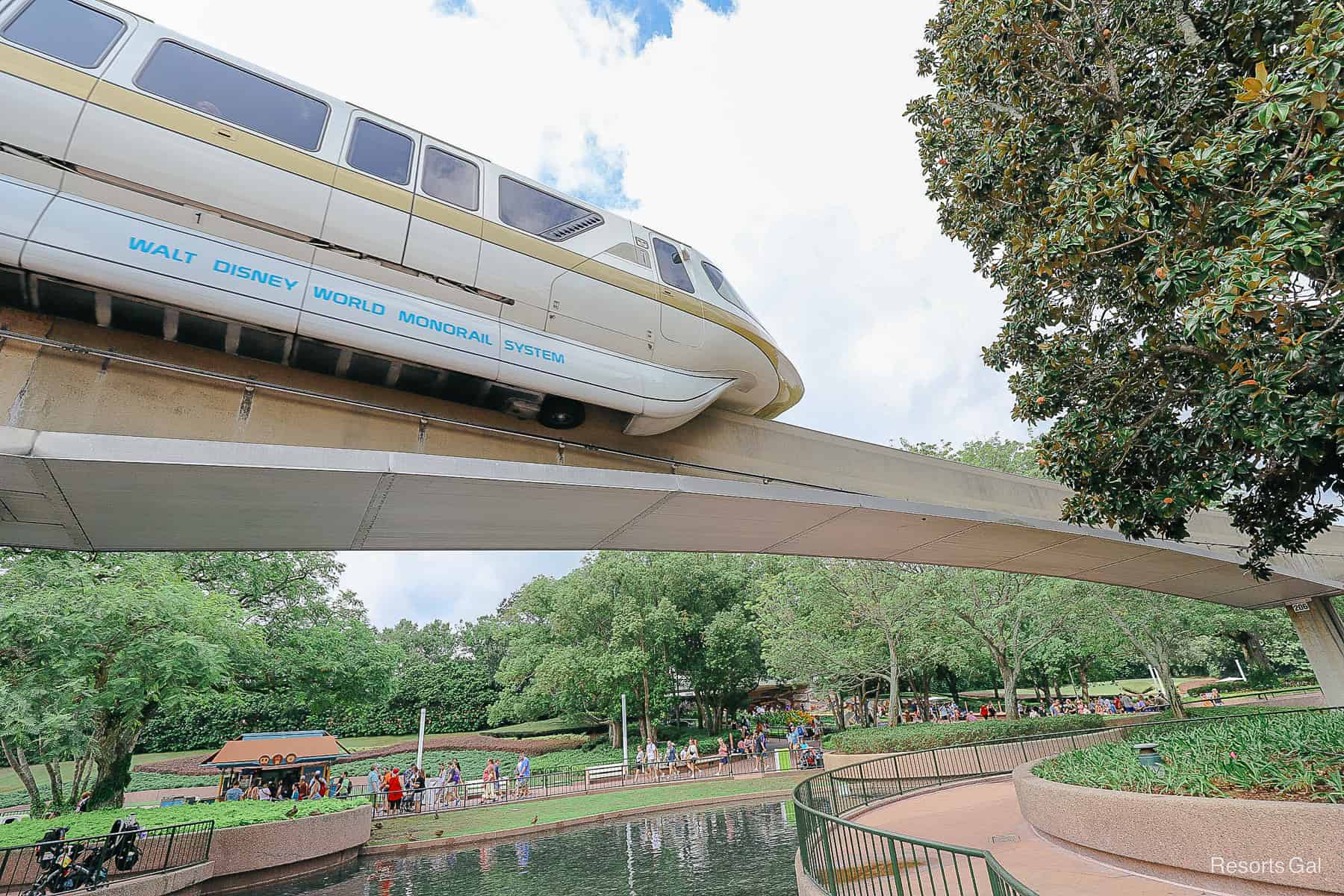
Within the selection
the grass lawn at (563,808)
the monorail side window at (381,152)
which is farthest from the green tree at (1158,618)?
the monorail side window at (381,152)


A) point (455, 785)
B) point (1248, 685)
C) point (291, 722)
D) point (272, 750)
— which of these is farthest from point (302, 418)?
point (1248, 685)

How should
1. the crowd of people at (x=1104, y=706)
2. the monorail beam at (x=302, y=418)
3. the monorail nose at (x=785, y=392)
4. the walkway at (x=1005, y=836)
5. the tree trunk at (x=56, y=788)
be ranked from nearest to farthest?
the monorail beam at (x=302, y=418) < the walkway at (x=1005, y=836) < the monorail nose at (x=785, y=392) < the tree trunk at (x=56, y=788) < the crowd of people at (x=1104, y=706)

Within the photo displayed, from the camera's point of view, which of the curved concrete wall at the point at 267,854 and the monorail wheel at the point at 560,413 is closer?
the monorail wheel at the point at 560,413

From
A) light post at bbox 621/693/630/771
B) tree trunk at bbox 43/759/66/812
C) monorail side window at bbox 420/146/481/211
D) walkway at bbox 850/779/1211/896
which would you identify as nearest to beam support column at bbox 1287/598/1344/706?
walkway at bbox 850/779/1211/896

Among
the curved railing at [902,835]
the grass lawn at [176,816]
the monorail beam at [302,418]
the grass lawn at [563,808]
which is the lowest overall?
the grass lawn at [563,808]

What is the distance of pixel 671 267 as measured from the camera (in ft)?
29.6

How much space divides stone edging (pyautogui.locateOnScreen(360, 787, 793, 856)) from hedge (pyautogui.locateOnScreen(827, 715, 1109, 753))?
3.74 m

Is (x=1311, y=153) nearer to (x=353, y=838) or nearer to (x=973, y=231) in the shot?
(x=973, y=231)

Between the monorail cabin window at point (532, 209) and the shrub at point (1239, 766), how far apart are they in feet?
30.9

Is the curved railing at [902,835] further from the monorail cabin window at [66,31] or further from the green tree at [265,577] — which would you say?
the green tree at [265,577]

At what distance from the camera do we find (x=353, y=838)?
1504 centimetres

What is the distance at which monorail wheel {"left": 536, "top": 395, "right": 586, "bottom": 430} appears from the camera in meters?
7.98

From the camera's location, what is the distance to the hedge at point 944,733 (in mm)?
21125

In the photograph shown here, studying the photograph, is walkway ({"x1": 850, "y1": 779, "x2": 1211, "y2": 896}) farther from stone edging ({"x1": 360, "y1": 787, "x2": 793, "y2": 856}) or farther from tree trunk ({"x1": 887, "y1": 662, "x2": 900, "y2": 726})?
tree trunk ({"x1": 887, "y1": 662, "x2": 900, "y2": 726})
